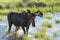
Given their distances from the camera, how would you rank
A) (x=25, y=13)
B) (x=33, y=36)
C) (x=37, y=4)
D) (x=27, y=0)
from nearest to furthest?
(x=25, y=13)
(x=33, y=36)
(x=37, y=4)
(x=27, y=0)

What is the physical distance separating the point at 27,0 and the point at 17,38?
Result: 13.9m

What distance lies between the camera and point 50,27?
10203 millimetres

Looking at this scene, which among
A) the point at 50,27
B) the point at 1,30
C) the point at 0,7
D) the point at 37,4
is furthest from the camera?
the point at 37,4

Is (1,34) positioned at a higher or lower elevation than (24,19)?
lower

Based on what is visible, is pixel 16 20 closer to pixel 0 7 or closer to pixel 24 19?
pixel 24 19

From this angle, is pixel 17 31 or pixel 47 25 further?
pixel 47 25

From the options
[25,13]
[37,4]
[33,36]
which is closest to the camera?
[25,13]

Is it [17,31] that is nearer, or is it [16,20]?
[16,20]

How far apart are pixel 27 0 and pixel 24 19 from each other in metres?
13.9

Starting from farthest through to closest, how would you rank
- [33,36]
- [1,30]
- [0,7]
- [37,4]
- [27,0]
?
[27,0]
[37,4]
[0,7]
[1,30]
[33,36]

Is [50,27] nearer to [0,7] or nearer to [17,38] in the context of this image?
[17,38]

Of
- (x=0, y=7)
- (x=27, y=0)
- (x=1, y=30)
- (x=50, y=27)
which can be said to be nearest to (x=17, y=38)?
(x=1, y=30)

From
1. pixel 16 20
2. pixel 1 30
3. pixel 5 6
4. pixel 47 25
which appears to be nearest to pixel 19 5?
pixel 5 6

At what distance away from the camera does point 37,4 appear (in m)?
19.0
